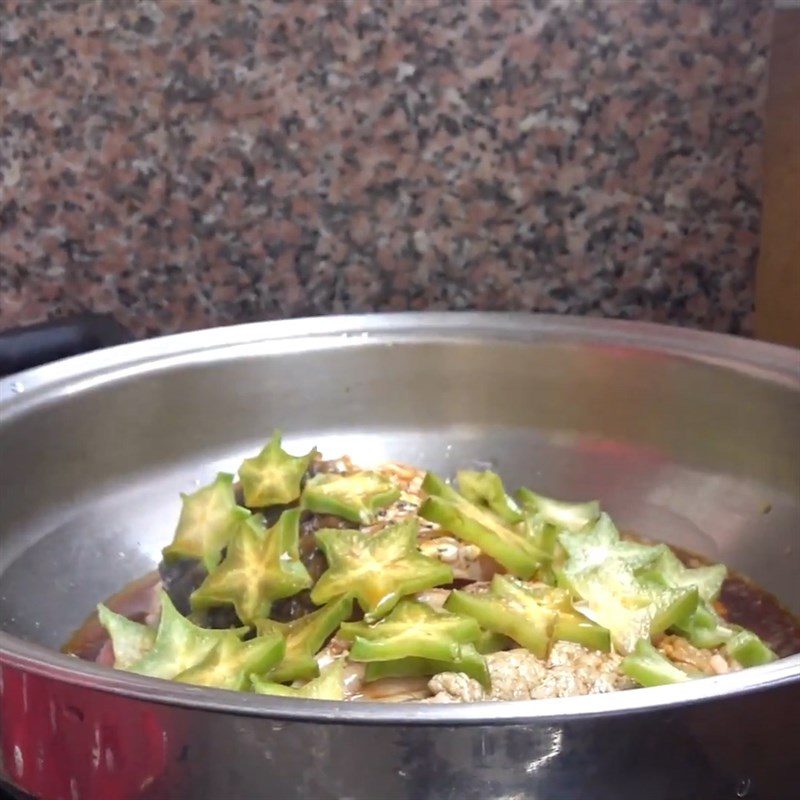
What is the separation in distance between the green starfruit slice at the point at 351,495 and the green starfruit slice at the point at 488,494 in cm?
4

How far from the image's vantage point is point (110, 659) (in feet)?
1.83

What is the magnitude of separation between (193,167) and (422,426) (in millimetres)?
264

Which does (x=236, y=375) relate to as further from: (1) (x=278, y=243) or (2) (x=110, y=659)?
(2) (x=110, y=659)

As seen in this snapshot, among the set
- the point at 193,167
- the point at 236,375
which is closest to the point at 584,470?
the point at 236,375

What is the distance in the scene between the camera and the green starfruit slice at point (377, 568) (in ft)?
1.70

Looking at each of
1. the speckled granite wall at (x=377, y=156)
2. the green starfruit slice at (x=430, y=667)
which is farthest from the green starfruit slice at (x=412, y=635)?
the speckled granite wall at (x=377, y=156)

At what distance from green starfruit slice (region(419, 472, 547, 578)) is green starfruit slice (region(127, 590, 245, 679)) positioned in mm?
138

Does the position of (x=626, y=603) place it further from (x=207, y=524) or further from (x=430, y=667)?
(x=207, y=524)

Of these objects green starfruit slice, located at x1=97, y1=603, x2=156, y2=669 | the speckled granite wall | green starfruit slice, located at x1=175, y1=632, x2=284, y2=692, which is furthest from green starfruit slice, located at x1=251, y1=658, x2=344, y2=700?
the speckled granite wall

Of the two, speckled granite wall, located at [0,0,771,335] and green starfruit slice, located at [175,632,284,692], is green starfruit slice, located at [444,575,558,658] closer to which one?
green starfruit slice, located at [175,632,284,692]

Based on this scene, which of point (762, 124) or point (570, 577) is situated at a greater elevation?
point (762, 124)

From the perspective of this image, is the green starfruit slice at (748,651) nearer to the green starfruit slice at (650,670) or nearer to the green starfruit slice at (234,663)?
the green starfruit slice at (650,670)

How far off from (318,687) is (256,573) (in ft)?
0.44

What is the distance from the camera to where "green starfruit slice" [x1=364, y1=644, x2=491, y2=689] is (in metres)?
0.45
